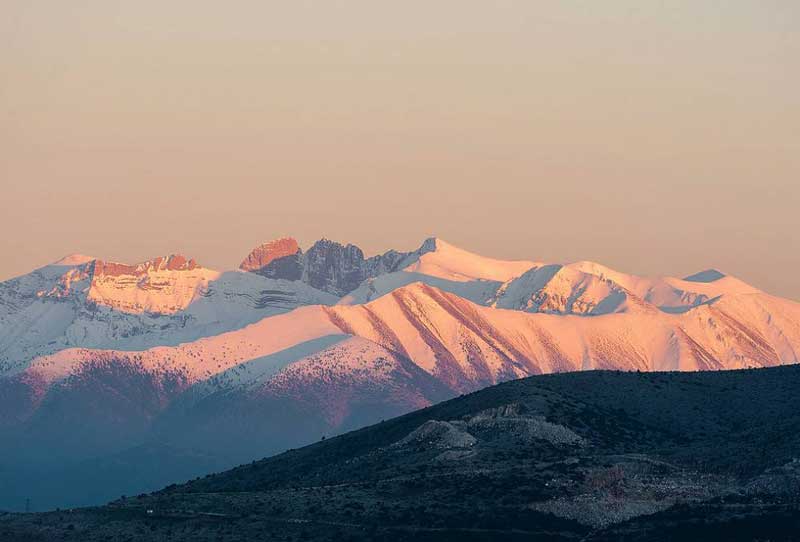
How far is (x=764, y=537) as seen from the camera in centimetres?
19200

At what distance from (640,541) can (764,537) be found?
13.0m

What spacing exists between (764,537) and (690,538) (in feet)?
27.8

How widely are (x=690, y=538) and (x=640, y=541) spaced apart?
191 inches

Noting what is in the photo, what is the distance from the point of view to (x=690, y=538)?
198 m

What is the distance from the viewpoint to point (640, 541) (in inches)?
7844
